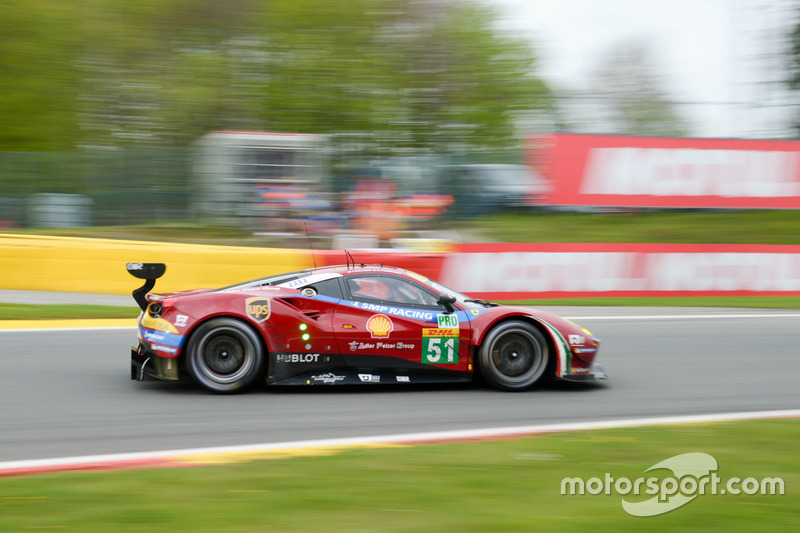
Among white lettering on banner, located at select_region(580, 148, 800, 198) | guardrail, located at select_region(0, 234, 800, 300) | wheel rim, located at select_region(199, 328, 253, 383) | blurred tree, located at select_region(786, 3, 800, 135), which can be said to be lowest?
wheel rim, located at select_region(199, 328, 253, 383)

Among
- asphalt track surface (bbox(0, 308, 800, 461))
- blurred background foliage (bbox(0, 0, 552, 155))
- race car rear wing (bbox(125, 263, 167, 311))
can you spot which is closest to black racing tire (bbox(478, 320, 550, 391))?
asphalt track surface (bbox(0, 308, 800, 461))

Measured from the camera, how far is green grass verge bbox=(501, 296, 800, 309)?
13836 mm

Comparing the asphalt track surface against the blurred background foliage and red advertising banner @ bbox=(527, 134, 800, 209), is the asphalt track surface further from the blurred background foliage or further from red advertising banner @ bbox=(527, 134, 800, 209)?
the blurred background foliage

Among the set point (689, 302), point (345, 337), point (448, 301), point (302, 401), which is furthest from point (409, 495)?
point (689, 302)

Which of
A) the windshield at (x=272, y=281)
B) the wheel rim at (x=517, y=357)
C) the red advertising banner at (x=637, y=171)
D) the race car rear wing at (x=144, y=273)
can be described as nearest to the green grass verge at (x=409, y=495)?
the wheel rim at (x=517, y=357)

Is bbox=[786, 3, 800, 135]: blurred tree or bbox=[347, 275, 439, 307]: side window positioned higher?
bbox=[786, 3, 800, 135]: blurred tree

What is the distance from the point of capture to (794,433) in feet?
18.6

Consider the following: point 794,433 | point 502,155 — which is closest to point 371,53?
point 502,155

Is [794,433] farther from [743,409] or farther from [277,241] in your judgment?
[277,241]

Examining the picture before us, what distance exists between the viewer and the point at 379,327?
6.96 meters

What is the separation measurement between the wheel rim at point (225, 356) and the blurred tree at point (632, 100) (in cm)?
1334

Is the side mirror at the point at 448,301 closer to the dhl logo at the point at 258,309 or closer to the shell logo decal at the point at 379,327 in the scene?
the shell logo decal at the point at 379,327

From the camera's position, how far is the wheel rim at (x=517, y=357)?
23.6 feet

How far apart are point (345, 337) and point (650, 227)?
13293 mm
